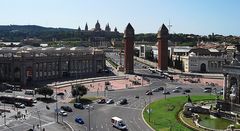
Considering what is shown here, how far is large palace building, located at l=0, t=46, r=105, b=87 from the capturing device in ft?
313

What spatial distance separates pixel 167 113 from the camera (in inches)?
2525

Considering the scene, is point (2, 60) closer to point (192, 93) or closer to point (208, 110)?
point (192, 93)

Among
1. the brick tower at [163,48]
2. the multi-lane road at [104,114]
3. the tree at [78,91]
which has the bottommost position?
the multi-lane road at [104,114]

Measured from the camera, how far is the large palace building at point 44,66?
95312 millimetres

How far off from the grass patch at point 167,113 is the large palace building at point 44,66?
36322 mm

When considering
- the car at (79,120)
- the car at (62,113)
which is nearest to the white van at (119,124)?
the car at (79,120)

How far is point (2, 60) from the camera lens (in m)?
97.4

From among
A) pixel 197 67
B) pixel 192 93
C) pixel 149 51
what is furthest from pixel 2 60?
pixel 149 51

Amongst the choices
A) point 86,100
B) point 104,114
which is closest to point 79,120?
point 104,114

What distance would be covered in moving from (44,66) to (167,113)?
4752cm

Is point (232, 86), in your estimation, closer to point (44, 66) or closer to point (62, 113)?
point (62, 113)

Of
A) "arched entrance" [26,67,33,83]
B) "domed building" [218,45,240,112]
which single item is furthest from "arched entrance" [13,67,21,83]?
"domed building" [218,45,240,112]

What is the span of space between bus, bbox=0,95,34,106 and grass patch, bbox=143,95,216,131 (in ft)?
68.1

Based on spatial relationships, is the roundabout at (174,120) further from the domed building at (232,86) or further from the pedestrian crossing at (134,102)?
the domed building at (232,86)
